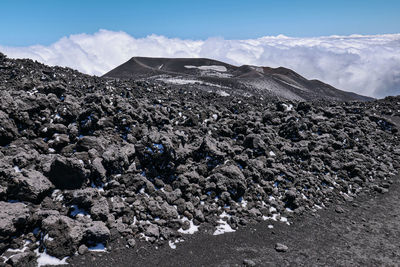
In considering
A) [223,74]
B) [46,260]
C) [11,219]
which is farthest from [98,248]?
[223,74]

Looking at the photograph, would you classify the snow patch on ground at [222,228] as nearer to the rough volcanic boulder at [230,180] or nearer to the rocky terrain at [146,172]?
A: the rocky terrain at [146,172]

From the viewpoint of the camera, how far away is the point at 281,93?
4241 cm

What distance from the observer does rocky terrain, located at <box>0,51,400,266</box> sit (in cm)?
729

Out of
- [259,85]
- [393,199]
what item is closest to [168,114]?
[393,199]

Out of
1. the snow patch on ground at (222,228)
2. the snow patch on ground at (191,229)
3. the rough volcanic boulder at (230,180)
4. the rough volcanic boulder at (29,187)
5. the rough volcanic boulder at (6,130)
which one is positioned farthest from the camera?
the rough volcanic boulder at (230,180)

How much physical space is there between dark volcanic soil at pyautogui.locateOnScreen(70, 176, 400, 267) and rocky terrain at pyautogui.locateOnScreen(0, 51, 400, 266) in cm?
37

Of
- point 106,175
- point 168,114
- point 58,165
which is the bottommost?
point 106,175

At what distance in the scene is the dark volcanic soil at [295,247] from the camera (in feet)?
24.1

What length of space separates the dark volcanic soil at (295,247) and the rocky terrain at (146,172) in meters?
0.37

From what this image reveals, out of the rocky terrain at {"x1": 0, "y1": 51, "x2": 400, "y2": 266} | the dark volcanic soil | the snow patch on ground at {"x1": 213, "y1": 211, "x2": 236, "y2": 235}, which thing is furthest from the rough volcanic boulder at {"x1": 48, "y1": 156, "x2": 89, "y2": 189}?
the snow patch on ground at {"x1": 213, "y1": 211, "x2": 236, "y2": 235}

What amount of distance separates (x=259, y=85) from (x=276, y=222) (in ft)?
118

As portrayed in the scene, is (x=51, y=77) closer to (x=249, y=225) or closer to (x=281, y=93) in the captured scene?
(x=249, y=225)

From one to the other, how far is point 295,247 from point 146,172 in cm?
610

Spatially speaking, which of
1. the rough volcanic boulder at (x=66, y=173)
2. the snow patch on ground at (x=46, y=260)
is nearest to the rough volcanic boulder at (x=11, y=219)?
the snow patch on ground at (x=46, y=260)
